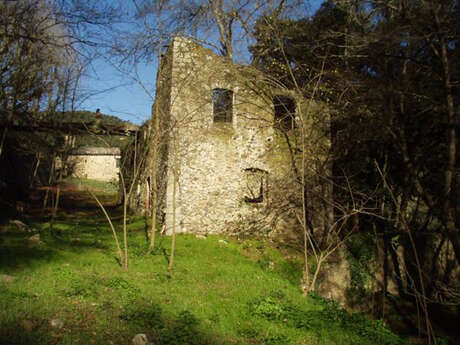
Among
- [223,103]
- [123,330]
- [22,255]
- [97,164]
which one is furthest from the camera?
[97,164]

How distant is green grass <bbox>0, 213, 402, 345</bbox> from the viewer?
4512mm

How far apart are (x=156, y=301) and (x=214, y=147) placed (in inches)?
266

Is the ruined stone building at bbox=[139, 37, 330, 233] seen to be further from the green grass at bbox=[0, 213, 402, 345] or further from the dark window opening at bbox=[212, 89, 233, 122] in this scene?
the green grass at bbox=[0, 213, 402, 345]

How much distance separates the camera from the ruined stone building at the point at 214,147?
11.2 meters

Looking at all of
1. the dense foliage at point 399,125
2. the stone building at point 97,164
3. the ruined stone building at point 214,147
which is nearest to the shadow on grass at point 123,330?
the dense foliage at point 399,125

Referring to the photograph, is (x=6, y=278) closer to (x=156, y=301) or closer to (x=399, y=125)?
(x=156, y=301)

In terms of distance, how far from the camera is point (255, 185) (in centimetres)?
1191

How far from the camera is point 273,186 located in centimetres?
1185

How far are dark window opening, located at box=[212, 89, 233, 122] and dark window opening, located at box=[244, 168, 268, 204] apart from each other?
2158 millimetres

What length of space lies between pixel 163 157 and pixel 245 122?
330 centimetres

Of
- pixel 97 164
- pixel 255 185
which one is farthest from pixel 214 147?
pixel 97 164

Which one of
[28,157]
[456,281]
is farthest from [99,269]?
[28,157]

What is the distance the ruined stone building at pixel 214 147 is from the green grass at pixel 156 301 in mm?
2358

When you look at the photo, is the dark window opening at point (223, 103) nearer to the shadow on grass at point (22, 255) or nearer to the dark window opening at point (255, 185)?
the dark window opening at point (255, 185)
